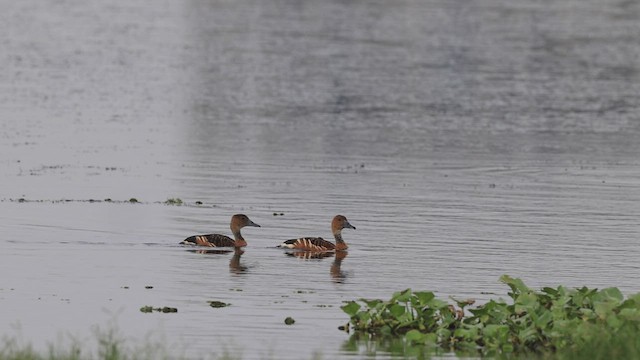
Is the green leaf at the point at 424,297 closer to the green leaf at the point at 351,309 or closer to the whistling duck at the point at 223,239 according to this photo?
the green leaf at the point at 351,309

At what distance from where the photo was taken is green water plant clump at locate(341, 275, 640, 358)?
1962cm

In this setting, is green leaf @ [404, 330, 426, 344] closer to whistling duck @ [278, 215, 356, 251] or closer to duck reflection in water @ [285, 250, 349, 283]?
duck reflection in water @ [285, 250, 349, 283]

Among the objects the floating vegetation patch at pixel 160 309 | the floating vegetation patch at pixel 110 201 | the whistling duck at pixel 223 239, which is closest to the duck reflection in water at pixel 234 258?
the whistling duck at pixel 223 239

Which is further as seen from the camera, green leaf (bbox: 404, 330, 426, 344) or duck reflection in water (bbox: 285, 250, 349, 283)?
duck reflection in water (bbox: 285, 250, 349, 283)

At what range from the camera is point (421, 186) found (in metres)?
37.3

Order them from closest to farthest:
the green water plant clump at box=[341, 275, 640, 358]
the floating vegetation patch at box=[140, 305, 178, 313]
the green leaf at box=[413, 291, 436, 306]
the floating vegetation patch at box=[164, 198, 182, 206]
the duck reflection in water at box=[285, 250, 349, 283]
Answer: the green water plant clump at box=[341, 275, 640, 358], the green leaf at box=[413, 291, 436, 306], the floating vegetation patch at box=[140, 305, 178, 313], the duck reflection in water at box=[285, 250, 349, 283], the floating vegetation patch at box=[164, 198, 182, 206]

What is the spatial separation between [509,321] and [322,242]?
808cm

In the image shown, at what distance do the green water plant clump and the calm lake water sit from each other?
23.3 inches

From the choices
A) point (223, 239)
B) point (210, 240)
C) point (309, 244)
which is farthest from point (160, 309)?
point (309, 244)

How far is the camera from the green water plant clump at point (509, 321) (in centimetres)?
1962

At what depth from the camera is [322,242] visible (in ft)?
91.8

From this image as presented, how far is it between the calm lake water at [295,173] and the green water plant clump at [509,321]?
59cm

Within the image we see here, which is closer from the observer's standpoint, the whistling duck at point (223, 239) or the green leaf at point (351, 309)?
the green leaf at point (351, 309)

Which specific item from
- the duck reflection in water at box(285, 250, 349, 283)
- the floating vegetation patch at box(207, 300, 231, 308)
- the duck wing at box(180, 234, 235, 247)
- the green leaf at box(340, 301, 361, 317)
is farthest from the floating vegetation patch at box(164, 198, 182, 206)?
the green leaf at box(340, 301, 361, 317)
